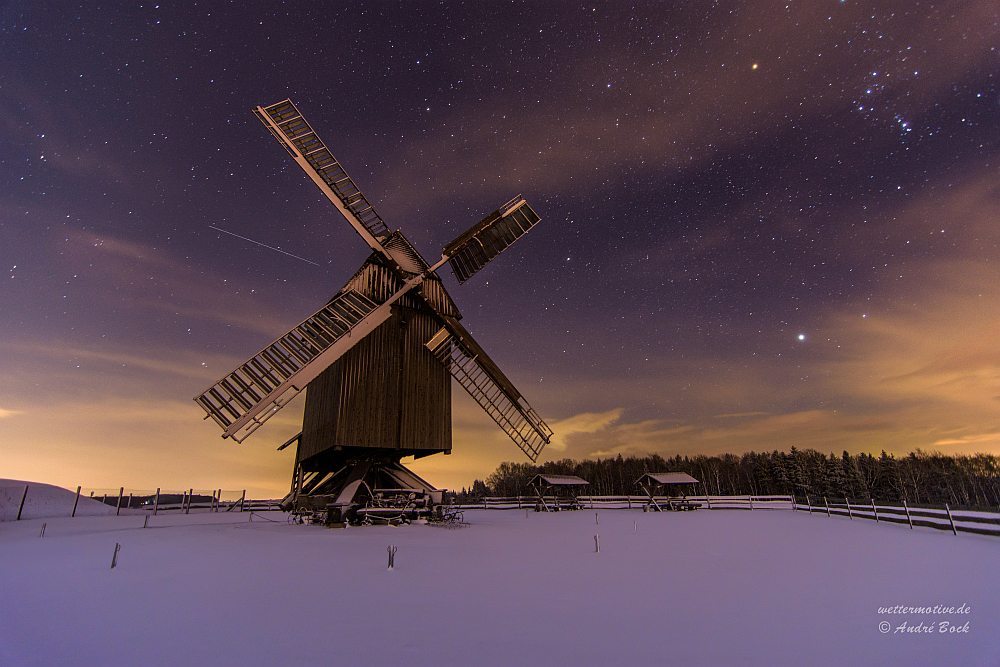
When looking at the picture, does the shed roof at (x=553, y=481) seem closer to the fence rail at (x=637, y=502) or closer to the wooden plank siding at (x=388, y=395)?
the fence rail at (x=637, y=502)

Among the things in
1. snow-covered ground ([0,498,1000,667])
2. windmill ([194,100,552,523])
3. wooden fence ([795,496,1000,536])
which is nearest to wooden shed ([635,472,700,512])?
wooden fence ([795,496,1000,536])

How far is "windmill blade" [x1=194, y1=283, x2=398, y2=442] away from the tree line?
2795cm

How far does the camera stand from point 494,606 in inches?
212

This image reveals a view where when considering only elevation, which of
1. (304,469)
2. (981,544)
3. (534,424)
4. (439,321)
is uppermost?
(439,321)

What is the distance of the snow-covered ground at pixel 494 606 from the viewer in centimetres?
392

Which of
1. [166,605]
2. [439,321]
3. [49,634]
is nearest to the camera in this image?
[49,634]

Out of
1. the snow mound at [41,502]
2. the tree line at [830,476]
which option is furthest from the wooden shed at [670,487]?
the snow mound at [41,502]

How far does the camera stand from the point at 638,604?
5426 mm

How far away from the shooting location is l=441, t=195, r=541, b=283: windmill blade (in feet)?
66.8

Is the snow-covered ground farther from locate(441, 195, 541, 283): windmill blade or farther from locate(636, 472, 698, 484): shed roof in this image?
locate(636, 472, 698, 484): shed roof

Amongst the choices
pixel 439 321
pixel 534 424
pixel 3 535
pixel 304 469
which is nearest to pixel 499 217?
pixel 439 321

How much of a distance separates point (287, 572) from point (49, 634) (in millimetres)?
3382

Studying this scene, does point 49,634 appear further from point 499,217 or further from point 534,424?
point 499,217

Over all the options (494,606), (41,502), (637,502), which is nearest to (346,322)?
(494,606)
